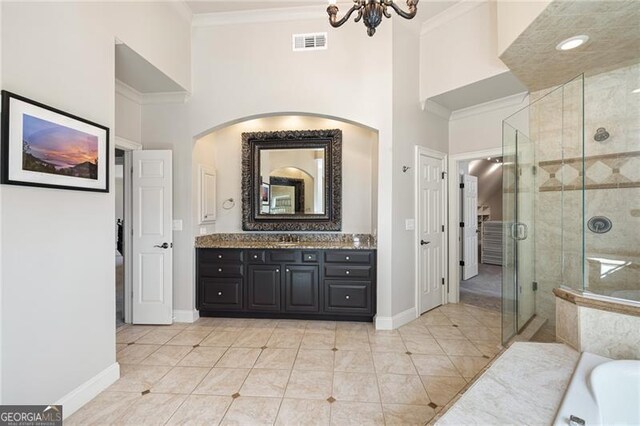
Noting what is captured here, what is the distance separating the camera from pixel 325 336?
9.92 ft

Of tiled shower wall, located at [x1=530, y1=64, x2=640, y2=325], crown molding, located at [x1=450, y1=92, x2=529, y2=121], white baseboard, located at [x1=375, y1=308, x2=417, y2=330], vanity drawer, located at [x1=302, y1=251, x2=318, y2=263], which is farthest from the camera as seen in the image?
crown molding, located at [x1=450, y1=92, x2=529, y2=121]

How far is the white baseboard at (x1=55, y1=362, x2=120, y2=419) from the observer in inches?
72.9

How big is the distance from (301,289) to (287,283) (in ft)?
0.60

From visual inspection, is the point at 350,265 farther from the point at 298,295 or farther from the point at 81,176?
the point at 81,176

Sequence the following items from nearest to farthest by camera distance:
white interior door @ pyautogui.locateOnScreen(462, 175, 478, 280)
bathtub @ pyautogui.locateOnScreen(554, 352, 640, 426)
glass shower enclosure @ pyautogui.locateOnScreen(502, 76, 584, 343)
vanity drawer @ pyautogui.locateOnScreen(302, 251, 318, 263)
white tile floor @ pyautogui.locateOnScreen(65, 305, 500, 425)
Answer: bathtub @ pyautogui.locateOnScreen(554, 352, 640, 426) → white tile floor @ pyautogui.locateOnScreen(65, 305, 500, 425) → glass shower enclosure @ pyautogui.locateOnScreen(502, 76, 584, 343) → vanity drawer @ pyautogui.locateOnScreen(302, 251, 318, 263) → white interior door @ pyautogui.locateOnScreen(462, 175, 478, 280)

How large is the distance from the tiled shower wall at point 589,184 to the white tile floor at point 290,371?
1057mm

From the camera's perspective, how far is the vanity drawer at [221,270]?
3447 mm

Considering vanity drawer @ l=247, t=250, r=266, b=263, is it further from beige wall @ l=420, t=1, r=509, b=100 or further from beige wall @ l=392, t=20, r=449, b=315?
beige wall @ l=420, t=1, r=509, b=100

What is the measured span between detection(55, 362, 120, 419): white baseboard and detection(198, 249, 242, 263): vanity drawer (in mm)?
1409

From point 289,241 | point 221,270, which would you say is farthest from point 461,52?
point 221,270

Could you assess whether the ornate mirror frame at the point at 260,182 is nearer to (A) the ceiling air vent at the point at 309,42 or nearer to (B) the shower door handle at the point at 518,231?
(A) the ceiling air vent at the point at 309,42

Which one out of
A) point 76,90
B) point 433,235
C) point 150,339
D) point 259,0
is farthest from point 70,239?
point 433,235

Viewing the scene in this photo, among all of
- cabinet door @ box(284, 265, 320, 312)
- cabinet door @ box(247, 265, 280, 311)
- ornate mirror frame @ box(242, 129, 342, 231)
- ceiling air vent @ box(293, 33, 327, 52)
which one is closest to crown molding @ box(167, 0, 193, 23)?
ceiling air vent @ box(293, 33, 327, 52)

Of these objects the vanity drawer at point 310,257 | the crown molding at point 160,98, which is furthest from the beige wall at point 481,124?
the crown molding at point 160,98
